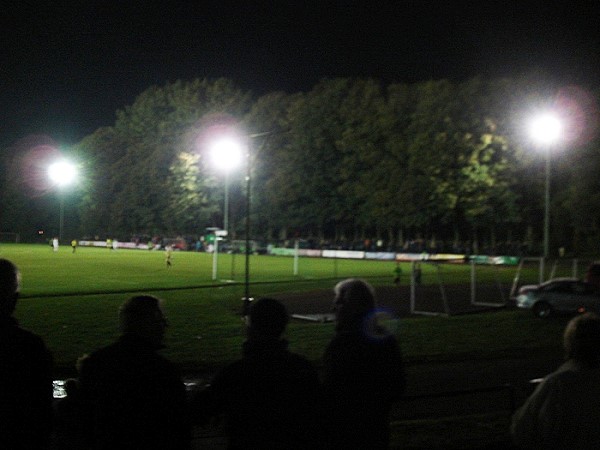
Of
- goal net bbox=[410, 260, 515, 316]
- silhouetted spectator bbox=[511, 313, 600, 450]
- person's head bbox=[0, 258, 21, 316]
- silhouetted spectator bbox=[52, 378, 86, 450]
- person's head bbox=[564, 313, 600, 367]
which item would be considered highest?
person's head bbox=[0, 258, 21, 316]

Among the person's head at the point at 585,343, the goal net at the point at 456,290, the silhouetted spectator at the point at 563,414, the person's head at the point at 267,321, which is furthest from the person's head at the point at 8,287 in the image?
the goal net at the point at 456,290

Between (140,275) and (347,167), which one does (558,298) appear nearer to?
(140,275)

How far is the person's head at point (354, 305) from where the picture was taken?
4.85 metres

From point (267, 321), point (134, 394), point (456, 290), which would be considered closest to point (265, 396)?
point (267, 321)

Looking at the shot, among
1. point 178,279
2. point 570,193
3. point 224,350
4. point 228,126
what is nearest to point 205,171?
point 228,126

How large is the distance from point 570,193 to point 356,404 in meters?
64.7

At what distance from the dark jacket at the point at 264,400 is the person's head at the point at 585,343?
146cm

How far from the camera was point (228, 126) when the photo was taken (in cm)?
9950

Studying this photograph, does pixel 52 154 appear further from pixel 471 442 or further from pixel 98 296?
pixel 471 442

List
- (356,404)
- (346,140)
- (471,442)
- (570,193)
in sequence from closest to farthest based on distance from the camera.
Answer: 1. (356,404)
2. (471,442)
3. (570,193)
4. (346,140)

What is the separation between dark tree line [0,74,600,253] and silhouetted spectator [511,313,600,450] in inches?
2469

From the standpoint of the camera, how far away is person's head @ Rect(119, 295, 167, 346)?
157 inches

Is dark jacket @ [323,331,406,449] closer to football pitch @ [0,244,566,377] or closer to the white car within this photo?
football pitch @ [0,244,566,377]

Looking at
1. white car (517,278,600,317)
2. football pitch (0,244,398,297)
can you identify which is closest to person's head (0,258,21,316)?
white car (517,278,600,317)
